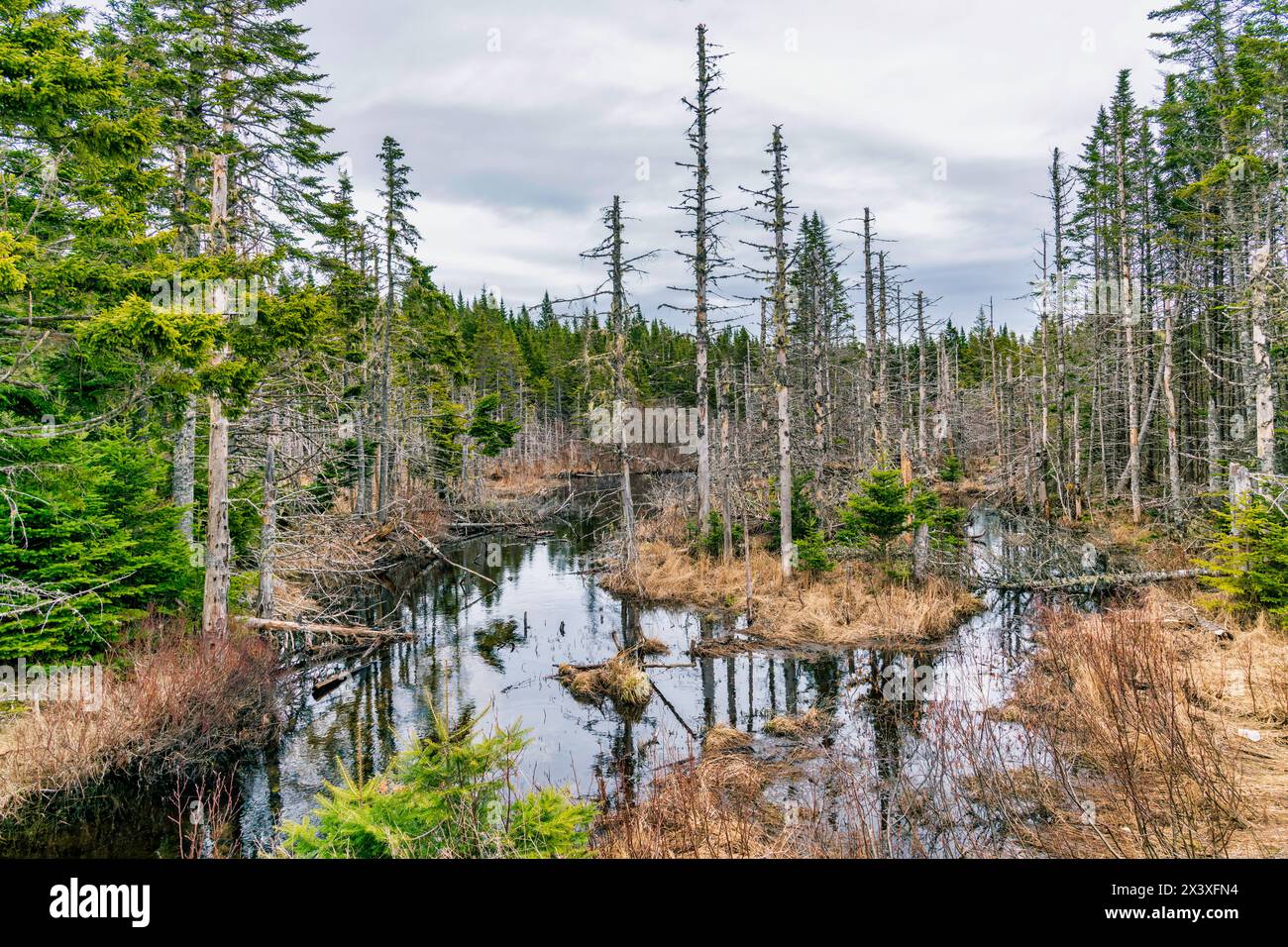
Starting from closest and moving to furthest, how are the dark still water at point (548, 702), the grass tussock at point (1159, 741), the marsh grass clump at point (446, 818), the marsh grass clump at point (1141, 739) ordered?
1. the marsh grass clump at point (446, 818)
2. the marsh grass clump at point (1141, 739)
3. the grass tussock at point (1159, 741)
4. the dark still water at point (548, 702)

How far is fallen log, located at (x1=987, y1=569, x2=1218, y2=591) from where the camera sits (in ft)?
51.9

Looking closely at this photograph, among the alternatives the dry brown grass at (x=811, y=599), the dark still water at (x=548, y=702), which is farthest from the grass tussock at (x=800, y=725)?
the dry brown grass at (x=811, y=599)

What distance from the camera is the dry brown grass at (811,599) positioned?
50.6 ft

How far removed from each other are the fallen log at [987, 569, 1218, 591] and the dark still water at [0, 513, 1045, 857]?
2.19ft

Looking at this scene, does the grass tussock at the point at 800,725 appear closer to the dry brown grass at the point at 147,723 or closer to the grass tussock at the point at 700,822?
the grass tussock at the point at 700,822

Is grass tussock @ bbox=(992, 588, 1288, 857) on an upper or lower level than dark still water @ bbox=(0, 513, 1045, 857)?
upper

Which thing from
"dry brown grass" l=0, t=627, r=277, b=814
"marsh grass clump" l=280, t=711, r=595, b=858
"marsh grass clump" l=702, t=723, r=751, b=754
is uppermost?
"marsh grass clump" l=280, t=711, r=595, b=858

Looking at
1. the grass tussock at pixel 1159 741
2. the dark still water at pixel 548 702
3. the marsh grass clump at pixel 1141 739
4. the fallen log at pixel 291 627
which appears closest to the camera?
the marsh grass clump at pixel 1141 739

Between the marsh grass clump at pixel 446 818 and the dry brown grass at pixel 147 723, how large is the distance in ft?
20.5

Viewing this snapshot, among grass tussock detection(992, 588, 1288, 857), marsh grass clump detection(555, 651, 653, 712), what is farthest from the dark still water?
grass tussock detection(992, 588, 1288, 857)

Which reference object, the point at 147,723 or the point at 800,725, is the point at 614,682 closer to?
the point at 800,725

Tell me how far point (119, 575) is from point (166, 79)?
7879 mm

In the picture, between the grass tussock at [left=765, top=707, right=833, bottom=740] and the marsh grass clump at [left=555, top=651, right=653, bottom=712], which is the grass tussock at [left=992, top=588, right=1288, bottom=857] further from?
the marsh grass clump at [left=555, top=651, right=653, bottom=712]
